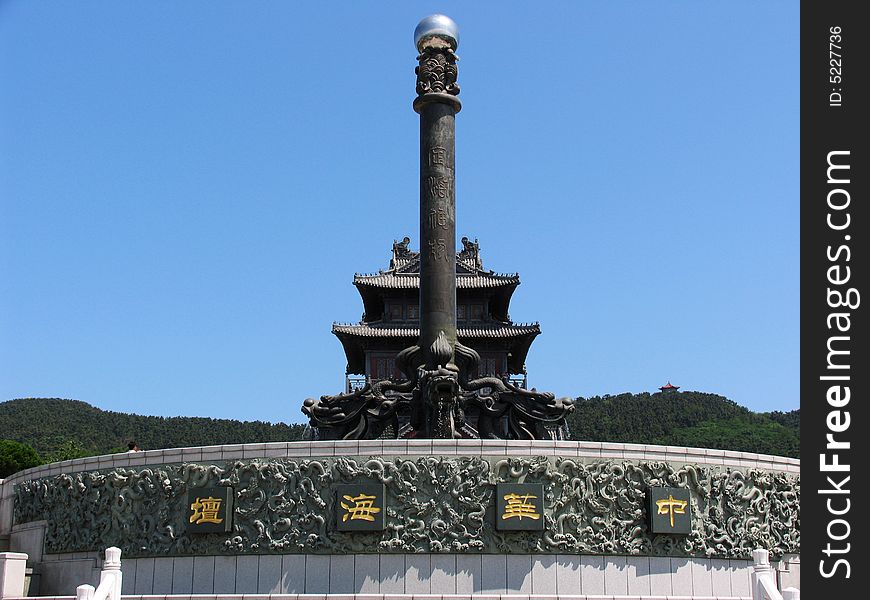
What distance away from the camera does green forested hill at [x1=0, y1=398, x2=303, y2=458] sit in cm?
5084

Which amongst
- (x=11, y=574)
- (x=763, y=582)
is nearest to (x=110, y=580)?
(x=11, y=574)

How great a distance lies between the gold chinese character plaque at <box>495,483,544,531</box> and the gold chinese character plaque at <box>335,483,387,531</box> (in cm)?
146

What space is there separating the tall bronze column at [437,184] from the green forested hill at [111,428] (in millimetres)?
34462

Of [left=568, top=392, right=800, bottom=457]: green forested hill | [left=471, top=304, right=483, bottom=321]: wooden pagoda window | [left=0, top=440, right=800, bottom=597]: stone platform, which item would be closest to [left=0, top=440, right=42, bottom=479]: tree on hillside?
[left=471, top=304, right=483, bottom=321]: wooden pagoda window

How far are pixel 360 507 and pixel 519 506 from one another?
6.54ft

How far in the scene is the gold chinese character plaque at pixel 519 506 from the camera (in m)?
12.2

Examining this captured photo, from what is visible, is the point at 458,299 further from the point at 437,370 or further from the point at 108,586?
the point at 108,586

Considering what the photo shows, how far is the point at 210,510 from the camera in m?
12.6

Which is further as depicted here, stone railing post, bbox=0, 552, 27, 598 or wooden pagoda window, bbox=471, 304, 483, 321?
wooden pagoda window, bbox=471, 304, 483, 321

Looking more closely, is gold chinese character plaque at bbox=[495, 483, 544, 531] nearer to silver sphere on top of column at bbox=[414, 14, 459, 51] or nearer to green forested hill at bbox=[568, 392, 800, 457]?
silver sphere on top of column at bbox=[414, 14, 459, 51]

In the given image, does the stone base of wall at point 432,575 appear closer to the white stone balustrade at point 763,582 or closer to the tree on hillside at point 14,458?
the white stone balustrade at point 763,582

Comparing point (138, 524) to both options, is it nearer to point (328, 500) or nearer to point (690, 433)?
point (328, 500)

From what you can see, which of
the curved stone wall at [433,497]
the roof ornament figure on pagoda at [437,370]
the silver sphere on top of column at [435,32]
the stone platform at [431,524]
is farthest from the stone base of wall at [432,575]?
the silver sphere on top of column at [435,32]
